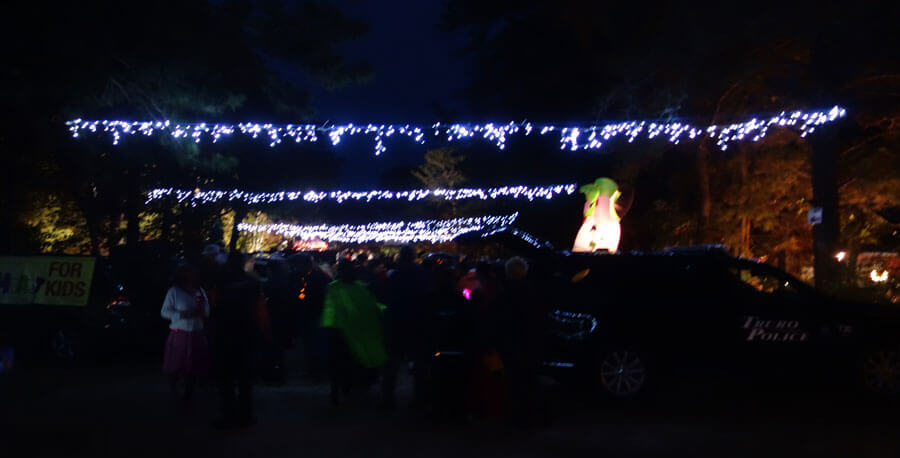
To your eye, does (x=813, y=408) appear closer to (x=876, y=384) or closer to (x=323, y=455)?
(x=876, y=384)

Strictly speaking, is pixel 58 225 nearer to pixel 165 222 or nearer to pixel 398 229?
pixel 165 222

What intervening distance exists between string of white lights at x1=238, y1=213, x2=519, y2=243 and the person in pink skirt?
30323 millimetres

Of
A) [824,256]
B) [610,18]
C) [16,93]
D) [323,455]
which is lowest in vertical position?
[323,455]

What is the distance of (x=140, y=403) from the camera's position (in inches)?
369

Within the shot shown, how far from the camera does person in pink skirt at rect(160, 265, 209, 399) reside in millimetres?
Answer: 9312

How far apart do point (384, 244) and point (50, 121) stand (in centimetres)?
4990

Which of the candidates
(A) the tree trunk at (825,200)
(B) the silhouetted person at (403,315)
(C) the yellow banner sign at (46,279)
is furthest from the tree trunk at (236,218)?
(B) the silhouetted person at (403,315)

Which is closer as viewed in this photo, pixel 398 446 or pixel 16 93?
pixel 398 446

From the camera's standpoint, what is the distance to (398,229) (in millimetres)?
56406

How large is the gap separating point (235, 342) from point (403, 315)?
2.08 meters

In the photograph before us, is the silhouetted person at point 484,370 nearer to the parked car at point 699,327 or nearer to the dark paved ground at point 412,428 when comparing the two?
the dark paved ground at point 412,428

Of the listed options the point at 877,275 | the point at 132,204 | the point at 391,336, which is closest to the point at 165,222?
the point at 132,204

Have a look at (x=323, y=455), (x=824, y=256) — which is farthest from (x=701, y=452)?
(x=824, y=256)

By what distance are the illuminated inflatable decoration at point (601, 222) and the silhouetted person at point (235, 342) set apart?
46.2ft
